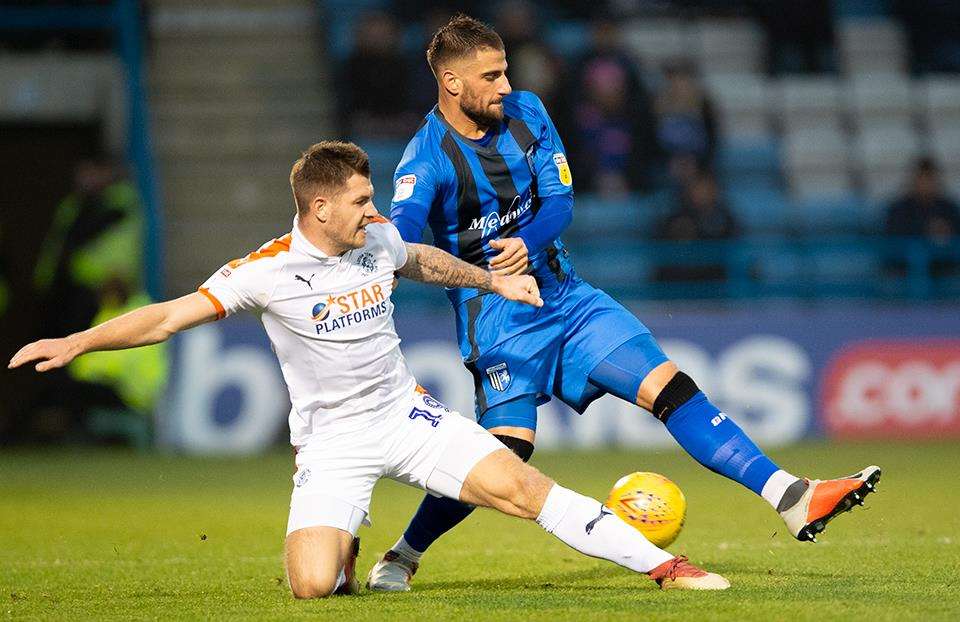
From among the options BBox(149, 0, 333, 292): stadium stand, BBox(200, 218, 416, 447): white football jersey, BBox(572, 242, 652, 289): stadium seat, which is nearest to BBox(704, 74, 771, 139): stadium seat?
BBox(572, 242, 652, 289): stadium seat

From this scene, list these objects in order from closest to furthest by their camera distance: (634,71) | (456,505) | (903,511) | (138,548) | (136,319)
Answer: (136,319) < (456,505) < (138,548) < (903,511) < (634,71)

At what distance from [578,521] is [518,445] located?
0.85 m

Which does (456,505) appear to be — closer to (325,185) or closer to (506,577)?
(506,577)

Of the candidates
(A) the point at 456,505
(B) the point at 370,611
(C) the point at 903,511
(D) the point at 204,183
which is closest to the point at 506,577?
(A) the point at 456,505

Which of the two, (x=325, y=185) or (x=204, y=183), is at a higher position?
(x=325, y=185)

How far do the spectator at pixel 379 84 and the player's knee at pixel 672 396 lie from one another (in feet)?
32.8

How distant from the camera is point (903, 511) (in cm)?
914

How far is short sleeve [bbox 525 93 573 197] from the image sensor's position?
23.1ft

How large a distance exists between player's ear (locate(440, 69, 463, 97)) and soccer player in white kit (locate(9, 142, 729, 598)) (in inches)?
31.7

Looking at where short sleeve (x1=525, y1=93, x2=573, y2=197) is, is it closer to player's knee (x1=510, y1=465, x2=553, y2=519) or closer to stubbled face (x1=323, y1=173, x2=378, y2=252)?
stubbled face (x1=323, y1=173, x2=378, y2=252)

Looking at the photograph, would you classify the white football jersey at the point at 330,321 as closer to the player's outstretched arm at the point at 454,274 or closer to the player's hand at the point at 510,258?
the player's outstretched arm at the point at 454,274

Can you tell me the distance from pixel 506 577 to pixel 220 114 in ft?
39.6

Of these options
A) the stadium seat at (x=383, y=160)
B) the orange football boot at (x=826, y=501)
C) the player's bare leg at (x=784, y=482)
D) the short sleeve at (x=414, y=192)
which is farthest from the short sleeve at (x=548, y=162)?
the stadium seat at (x=383, y=160)

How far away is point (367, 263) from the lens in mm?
6234
